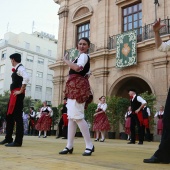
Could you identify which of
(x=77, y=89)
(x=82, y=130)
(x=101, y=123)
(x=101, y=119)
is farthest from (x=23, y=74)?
(x=101, y=119)

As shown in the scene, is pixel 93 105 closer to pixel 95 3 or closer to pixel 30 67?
pixel 95 3

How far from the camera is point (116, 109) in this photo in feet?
44.5

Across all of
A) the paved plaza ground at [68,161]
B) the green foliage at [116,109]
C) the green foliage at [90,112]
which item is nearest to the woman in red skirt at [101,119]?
the green foliage at [116,109]

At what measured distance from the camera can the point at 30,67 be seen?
1740 inches

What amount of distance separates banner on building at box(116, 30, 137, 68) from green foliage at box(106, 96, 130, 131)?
246cm

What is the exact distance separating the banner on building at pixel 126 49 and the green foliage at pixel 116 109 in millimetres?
2459

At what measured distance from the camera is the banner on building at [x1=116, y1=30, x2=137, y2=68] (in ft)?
48.4

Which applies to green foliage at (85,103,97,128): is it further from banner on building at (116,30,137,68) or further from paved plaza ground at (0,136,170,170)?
paved plaza ground at (0,136,170,170)

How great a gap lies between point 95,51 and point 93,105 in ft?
13.9

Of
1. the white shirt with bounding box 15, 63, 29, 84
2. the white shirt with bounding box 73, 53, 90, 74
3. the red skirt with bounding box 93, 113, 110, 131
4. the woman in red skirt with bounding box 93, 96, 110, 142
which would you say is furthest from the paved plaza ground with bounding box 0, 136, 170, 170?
the red skirt with bounding box 93, 113, 110, 131

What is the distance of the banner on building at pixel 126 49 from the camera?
1477 cm

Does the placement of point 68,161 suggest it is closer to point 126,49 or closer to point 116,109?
point 116,109

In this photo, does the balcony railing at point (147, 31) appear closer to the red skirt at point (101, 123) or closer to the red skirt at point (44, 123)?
the red skirt at point (101, 123)

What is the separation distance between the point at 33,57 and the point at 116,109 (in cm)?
3428
